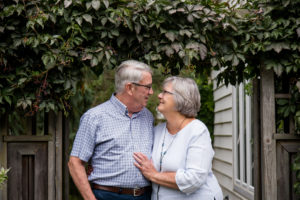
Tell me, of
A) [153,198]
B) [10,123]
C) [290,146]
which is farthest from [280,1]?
[10,123]

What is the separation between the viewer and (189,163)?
241cm

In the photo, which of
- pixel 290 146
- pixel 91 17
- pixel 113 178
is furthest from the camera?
pixel 290 146

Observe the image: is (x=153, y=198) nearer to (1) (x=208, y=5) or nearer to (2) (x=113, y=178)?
(2) (x=113, y=178)

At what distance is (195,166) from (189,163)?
0.04 metres

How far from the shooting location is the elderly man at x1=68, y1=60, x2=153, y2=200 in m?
2.60

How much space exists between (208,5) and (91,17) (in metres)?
0.92

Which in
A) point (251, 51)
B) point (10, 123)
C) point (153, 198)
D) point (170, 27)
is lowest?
point (153, 198)

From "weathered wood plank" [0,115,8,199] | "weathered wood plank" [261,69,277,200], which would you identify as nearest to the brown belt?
"weathered wood plank" [0,115,8,199]

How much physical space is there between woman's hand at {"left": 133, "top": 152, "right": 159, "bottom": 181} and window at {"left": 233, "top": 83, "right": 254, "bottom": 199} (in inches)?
93.3

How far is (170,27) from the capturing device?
304 cm

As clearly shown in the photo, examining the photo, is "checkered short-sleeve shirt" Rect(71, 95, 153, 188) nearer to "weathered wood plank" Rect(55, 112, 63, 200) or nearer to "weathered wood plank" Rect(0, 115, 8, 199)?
"weathered wood plank" Rect(55, 112, 63, 200)

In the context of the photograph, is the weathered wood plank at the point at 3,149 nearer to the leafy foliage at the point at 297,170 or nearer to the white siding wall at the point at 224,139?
the leafy foliage at the point at 297,170

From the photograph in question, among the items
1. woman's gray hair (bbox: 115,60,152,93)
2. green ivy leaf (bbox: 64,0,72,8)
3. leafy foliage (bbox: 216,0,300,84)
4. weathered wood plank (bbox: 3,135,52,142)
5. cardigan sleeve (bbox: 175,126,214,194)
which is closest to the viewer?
cardigan sleeve (bbox: 175,126,214,194)

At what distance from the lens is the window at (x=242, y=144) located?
4977 mm
